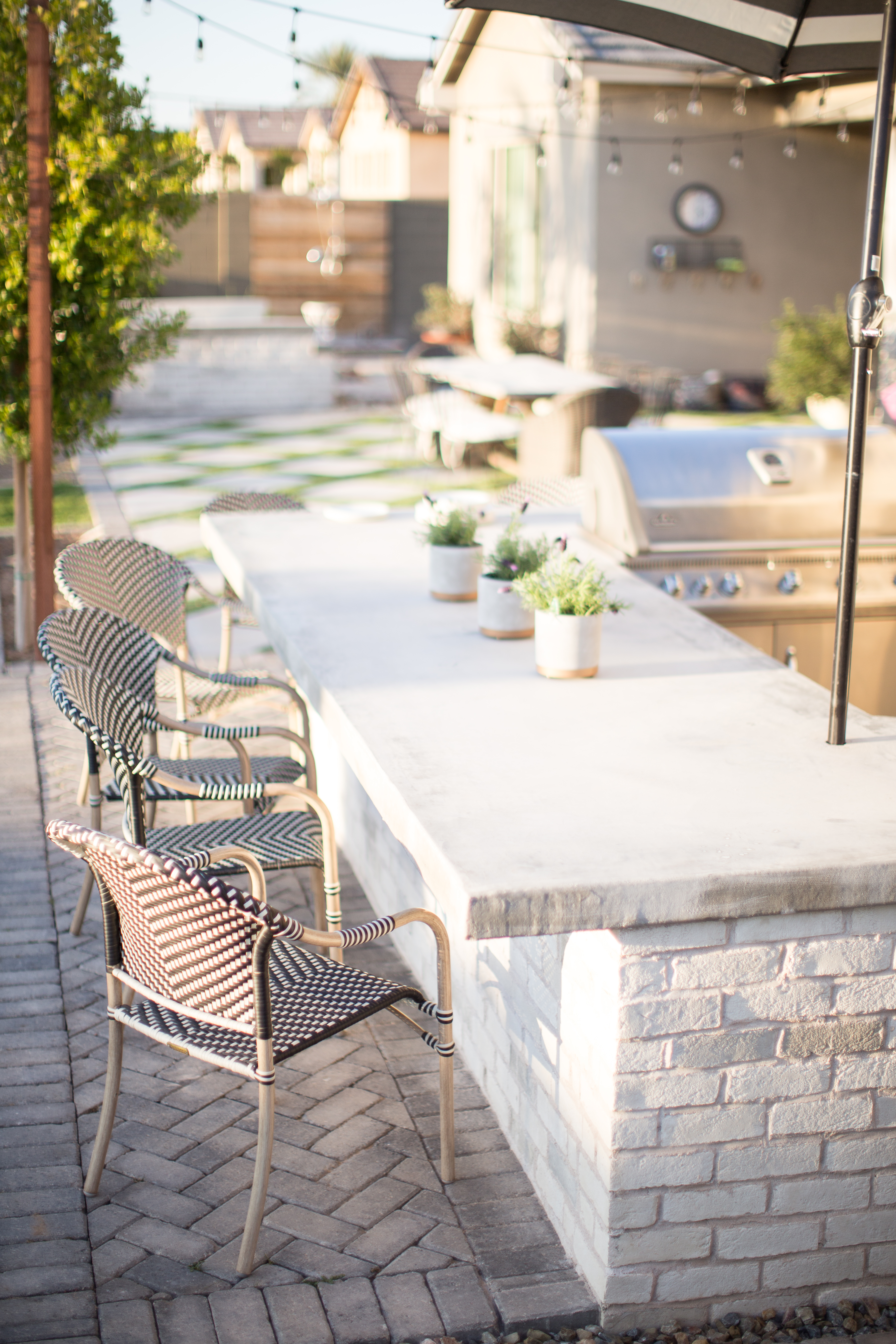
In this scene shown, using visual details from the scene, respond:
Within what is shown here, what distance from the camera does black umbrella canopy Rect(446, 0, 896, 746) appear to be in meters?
2.59

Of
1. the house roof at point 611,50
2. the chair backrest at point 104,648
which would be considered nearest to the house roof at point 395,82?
the house roof at point 611,50

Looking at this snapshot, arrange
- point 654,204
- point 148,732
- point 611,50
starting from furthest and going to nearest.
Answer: point 654,204
point 611,50
point 148,732

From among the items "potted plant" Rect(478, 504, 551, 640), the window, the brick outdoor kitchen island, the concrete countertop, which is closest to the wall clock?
the window

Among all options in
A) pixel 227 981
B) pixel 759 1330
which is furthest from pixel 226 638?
pixel 759 1330

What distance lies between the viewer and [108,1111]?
8.85ft

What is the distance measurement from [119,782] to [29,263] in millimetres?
3603

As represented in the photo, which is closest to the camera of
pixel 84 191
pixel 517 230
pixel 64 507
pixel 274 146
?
pixel 84 191

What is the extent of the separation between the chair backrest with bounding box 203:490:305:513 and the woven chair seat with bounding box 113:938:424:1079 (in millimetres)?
3067

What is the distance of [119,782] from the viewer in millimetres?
3467

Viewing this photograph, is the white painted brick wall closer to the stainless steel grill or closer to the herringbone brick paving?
the herringbone brick paving

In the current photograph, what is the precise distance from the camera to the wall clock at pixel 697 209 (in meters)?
14.6

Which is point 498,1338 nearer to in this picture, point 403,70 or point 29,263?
point 29,263

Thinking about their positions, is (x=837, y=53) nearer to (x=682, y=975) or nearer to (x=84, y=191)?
(x=682, y=975)

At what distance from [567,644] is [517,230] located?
1374 cm
